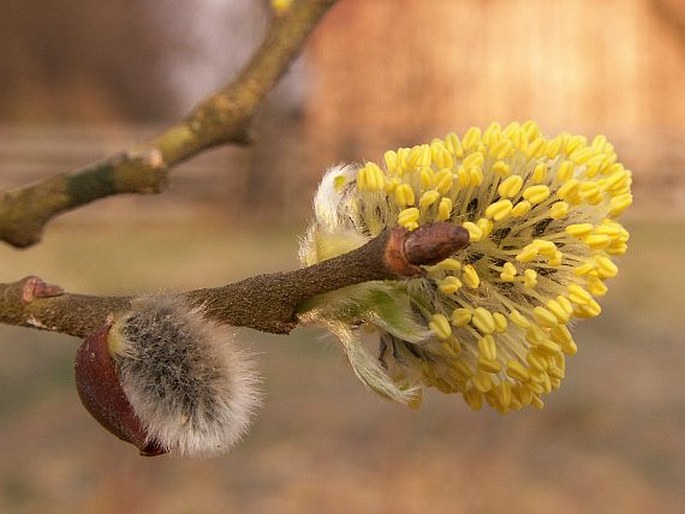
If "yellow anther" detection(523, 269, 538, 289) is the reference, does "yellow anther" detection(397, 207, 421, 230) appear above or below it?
above

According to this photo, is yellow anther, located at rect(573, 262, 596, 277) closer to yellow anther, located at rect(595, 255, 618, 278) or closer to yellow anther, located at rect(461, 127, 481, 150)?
yellow anther, located at rect(595, 255, 618, 278)

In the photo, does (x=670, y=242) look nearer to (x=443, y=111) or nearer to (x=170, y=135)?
(x=443, y=111)

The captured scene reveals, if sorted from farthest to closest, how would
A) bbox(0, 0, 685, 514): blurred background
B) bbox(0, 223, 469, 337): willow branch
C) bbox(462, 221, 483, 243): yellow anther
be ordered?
bbox(0, 0, 685, 514): blurred background
bbox(462, 221, 483, 243): yellow anther
bbox(0, 223, 469, 337): willow branch

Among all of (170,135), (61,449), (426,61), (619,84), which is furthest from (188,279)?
(170,135)

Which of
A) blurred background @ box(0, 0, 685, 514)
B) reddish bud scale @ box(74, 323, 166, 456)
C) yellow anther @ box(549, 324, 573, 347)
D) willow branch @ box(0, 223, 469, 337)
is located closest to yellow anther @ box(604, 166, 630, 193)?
yellow anther @ box(549, 324, 573, 347)

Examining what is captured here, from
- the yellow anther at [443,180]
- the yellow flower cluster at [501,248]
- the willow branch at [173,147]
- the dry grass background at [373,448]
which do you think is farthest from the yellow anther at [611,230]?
the dry grass background at [373,448]

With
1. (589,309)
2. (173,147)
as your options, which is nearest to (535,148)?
(589,309)
